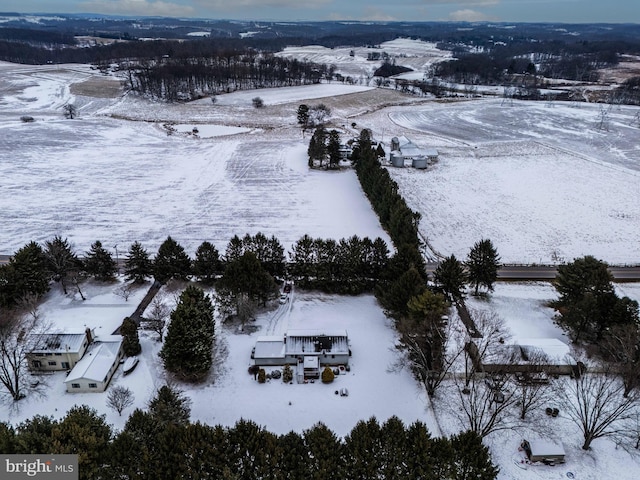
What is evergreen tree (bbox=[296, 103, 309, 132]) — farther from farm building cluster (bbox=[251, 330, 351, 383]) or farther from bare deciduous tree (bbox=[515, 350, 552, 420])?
bare deciduous tree (bbox=[515, 350, 552, 420])

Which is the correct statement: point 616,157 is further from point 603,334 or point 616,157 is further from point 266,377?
point 266,377

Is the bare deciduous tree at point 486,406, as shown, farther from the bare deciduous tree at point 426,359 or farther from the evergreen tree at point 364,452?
the evergreen tree at point 364,452

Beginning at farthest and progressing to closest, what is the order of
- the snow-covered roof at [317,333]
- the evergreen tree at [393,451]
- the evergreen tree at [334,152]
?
the evergreen tree at [334,152] → the snow-covered roof at [317,333] → the evergreen tree at [393,451]

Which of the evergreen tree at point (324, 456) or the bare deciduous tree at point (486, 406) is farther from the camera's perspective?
the bare deciduous tree at point (486, 406)

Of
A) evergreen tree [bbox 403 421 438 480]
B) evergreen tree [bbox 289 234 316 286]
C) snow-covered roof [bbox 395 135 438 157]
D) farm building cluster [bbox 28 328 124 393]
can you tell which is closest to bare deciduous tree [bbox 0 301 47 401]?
farm building cluster [bbox 28 328 124 393]

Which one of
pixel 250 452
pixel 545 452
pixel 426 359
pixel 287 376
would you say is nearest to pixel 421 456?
pixel 250 452

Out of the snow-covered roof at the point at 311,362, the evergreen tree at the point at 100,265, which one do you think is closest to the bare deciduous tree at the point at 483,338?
the snow-covered roof at the point at 311,362
